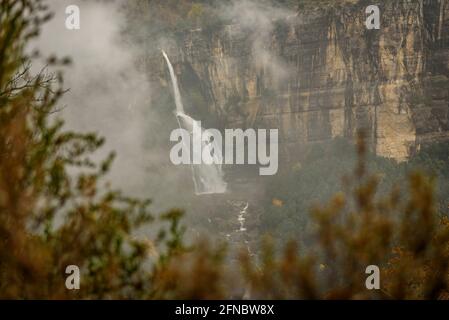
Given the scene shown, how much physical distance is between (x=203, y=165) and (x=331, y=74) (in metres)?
21.0

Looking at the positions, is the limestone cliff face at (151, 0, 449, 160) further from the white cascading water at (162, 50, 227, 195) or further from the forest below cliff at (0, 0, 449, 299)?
the forest below cliff at (0, 0, 449, 299)

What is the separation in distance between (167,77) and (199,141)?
10.6 m

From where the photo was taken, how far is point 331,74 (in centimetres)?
7750

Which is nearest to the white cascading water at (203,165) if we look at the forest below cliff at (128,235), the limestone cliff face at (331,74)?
the limestone cliff face at (331,74)

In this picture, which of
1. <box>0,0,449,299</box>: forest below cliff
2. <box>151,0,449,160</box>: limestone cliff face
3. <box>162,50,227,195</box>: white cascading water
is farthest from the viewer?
<box>162,50,227,195</box>: white cascading water

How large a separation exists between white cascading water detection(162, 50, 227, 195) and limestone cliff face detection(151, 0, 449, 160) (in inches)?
62.8

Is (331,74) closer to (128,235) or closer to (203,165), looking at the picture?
(203,165)

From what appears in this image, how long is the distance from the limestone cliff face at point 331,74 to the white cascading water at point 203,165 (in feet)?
5.23

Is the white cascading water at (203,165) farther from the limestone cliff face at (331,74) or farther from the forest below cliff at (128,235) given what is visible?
the forest below cliff at (128,235)

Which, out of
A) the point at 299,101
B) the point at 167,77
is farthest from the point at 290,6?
the point at 167,77

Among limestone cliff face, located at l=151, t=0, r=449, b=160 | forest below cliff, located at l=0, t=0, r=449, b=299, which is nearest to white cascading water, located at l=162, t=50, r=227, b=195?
limestone cliff face, located at l=151, t=0, r=449, b=160

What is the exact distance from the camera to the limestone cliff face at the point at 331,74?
73.7 m

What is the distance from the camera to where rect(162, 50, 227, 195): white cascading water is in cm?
7925

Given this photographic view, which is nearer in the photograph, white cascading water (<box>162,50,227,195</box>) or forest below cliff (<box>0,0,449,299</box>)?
forest below cliff (<box>0,0,449,299</box>)
